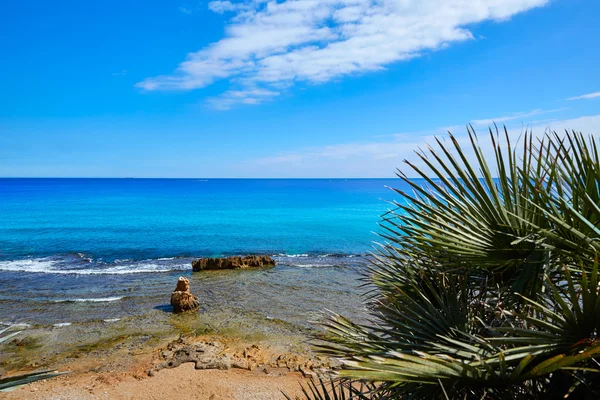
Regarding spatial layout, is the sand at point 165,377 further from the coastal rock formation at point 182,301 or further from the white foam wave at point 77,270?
the white foam wave at point 77,270

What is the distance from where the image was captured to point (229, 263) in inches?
995

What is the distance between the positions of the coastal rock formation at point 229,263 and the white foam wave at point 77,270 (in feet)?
4.33

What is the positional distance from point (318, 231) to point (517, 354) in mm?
41303

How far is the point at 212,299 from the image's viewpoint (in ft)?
60.7

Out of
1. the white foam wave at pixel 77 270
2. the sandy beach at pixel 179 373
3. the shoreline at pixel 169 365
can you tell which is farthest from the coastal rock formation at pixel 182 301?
the white foam wave at pixel 77 270

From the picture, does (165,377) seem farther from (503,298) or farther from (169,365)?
(503,298)

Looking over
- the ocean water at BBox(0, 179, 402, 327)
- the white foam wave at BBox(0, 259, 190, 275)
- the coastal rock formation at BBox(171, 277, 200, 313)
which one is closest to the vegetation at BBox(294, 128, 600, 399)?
the ocean water at BBox(0, 179, 402, 327)

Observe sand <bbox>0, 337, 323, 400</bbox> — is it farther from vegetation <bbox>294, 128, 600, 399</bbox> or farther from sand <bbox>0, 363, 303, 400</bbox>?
vegetation <bbox>294, 128, 600, 399</bbox>

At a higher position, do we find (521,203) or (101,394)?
(521,203)

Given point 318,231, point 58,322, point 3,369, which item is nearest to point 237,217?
point 318,231

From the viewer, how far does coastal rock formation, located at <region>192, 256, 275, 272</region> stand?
24812mm

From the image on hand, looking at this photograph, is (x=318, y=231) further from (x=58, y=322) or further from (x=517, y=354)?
(x=517, y=354)

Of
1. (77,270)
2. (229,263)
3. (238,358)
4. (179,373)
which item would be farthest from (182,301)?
(77,270)

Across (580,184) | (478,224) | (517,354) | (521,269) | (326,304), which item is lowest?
(326,304)
